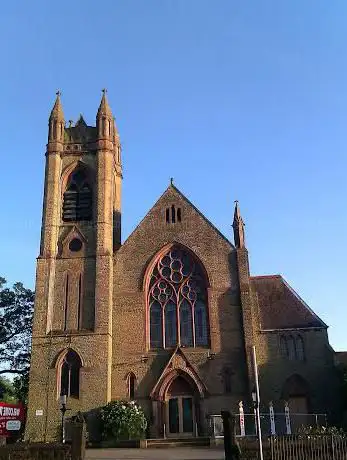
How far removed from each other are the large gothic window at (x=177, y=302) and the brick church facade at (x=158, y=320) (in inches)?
2.7

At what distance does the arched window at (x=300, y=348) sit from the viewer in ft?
109

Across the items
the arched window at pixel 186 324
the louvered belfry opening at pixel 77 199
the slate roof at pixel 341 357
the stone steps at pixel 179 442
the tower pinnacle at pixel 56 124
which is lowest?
the stone steps at pixel 179 442

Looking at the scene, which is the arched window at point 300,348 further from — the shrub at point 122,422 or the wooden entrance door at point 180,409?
the shrub at point 122,422

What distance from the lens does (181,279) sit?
36031 millimetres

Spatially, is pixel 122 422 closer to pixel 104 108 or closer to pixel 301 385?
pixel 301 385

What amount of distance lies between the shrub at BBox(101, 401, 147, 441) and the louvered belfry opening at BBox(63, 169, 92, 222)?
43.1ft

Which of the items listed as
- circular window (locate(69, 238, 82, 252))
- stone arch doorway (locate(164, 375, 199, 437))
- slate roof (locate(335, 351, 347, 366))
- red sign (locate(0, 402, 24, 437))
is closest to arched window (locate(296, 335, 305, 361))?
slate roof (locate(335, 351, 347, 366))

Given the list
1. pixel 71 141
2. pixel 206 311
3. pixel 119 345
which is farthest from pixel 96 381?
pixel 71 141

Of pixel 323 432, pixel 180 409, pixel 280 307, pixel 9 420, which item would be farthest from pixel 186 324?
pixel 323 432

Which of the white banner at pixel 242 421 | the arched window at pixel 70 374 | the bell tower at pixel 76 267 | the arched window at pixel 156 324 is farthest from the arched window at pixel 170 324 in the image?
the white banner at pixel 242 421

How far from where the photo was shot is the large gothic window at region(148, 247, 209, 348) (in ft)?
113

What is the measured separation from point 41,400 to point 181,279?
1146 cm

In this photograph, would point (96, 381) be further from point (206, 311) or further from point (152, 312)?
point (206, 311)

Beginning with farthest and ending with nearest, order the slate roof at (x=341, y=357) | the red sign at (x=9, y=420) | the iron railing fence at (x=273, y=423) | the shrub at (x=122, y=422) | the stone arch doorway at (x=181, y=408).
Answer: the slate roof at (x=341, y=357) → the red sign at (x=9, y=420) → the stone arch doorway at (x=181, y=408) → the shrub at (x=122, y=422) → the iron railing fence at (x=273, y=423)
